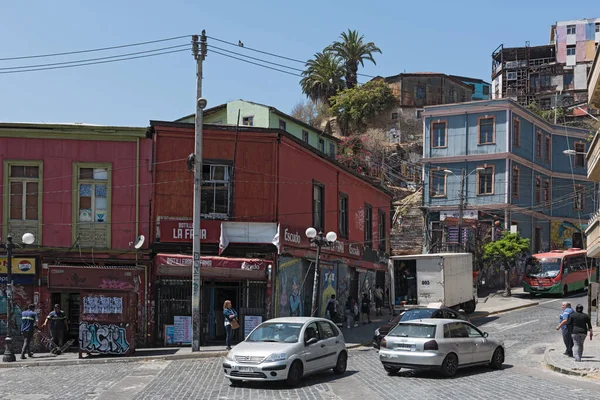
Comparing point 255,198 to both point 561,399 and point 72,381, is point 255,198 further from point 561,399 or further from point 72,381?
point 561,399

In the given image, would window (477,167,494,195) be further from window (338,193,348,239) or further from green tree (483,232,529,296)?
window (338,193,348,239)

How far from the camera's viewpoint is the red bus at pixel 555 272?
143ft

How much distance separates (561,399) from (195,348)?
12740 mm

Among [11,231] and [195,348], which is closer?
[195,348]

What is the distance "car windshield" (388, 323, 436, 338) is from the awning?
9.01 meters

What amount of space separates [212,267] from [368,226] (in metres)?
16.0

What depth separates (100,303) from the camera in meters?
23.0

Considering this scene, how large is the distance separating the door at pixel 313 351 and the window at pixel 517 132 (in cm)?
4138

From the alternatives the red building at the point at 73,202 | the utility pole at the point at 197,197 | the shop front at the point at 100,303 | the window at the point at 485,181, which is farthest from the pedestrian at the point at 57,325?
the window at the point at 485,181

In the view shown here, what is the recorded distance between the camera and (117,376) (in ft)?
59.0

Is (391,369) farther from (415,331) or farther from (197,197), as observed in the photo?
(197,197)

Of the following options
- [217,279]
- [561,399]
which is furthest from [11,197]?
[561,399]

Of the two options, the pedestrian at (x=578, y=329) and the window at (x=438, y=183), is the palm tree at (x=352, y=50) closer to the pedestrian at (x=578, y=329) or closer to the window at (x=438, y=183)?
the window at (x=438, y=183)

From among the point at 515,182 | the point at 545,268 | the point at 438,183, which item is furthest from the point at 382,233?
the point at 515,182
